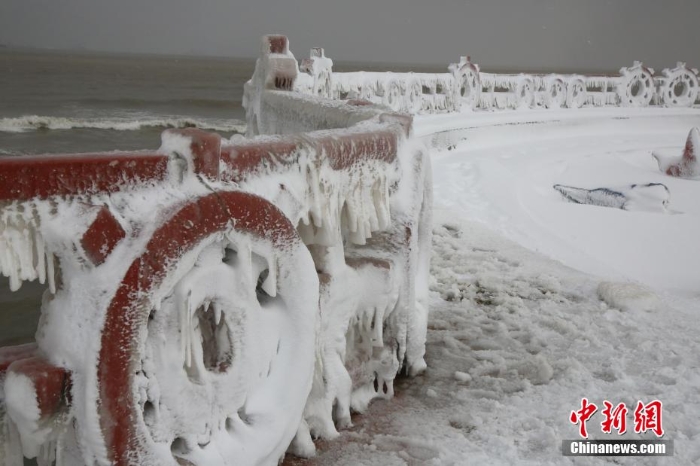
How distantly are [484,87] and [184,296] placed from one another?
11.5m

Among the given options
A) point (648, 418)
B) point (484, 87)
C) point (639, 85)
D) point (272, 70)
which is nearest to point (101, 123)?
point (484, 87)

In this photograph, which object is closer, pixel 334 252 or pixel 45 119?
pixel 334 252

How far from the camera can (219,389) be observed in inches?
69.9

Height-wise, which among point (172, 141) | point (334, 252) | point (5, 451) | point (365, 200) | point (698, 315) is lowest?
point (698, 315)

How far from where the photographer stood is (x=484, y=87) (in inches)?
486

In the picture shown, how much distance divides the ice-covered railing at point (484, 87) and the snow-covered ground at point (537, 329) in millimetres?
1954

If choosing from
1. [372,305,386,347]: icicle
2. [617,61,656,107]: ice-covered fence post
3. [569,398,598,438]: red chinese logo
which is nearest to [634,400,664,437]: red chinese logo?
[569,398,598,438]: red chinese logo

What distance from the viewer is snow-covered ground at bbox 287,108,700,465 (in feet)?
7.84

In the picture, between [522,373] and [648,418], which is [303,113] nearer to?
[522,373]

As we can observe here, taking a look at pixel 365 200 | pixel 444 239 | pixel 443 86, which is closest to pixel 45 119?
pixel 443 86

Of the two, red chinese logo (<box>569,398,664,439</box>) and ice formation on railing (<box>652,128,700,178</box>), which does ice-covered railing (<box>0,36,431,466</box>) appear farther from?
ice formation on railing (<box>652,128,700,178</box>)

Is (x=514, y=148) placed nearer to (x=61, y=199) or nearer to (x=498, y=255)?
(x=498, y=255)

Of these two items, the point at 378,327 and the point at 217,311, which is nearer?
the point at 217,311

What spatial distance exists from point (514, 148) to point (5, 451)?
9.59m
